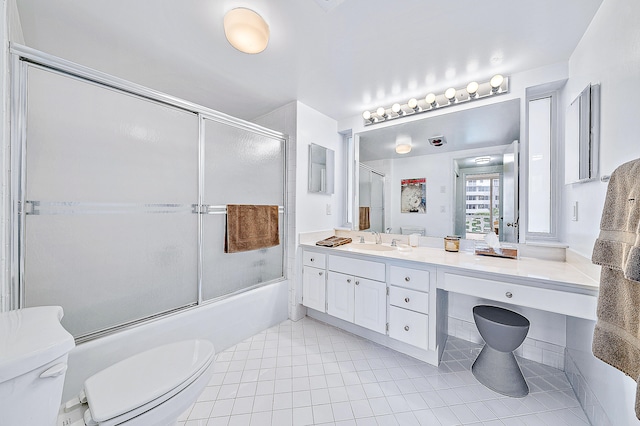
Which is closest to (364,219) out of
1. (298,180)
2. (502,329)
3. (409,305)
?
(298,180)

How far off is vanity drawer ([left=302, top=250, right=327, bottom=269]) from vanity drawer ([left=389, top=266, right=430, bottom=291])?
650mm

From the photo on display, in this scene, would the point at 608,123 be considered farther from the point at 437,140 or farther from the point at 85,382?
the point at 85,382

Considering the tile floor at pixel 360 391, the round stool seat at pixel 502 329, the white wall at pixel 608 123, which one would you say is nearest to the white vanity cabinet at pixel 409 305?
the tile floor at pixel 360 391

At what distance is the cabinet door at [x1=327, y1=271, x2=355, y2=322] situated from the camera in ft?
6.28

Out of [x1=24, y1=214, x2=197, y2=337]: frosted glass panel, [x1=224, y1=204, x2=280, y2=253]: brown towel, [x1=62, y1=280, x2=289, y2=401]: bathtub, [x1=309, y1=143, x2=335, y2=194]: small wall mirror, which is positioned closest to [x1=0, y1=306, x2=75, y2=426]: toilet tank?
[x1=24, y1=214, x2=197, y2=337]: frosted glass panel

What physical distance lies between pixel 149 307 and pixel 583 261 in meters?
2.59

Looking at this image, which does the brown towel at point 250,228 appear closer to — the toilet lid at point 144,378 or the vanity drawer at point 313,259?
the vanity drawer at point 313,259

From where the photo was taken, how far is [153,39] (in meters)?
1.41

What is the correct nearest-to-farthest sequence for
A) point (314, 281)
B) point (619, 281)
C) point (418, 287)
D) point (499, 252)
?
point (619, 281) < point (418, 287) < point (499, 252) < point (314, 281)

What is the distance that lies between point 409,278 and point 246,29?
1798 mm

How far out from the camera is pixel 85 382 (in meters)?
0.90

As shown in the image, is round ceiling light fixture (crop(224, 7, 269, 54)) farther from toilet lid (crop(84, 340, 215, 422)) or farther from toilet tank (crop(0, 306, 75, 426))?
toilet lid (crop(84, 340, 215, 422))

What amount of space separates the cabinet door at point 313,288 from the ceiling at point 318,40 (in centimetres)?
166

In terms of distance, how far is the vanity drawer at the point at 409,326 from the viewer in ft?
5.11
